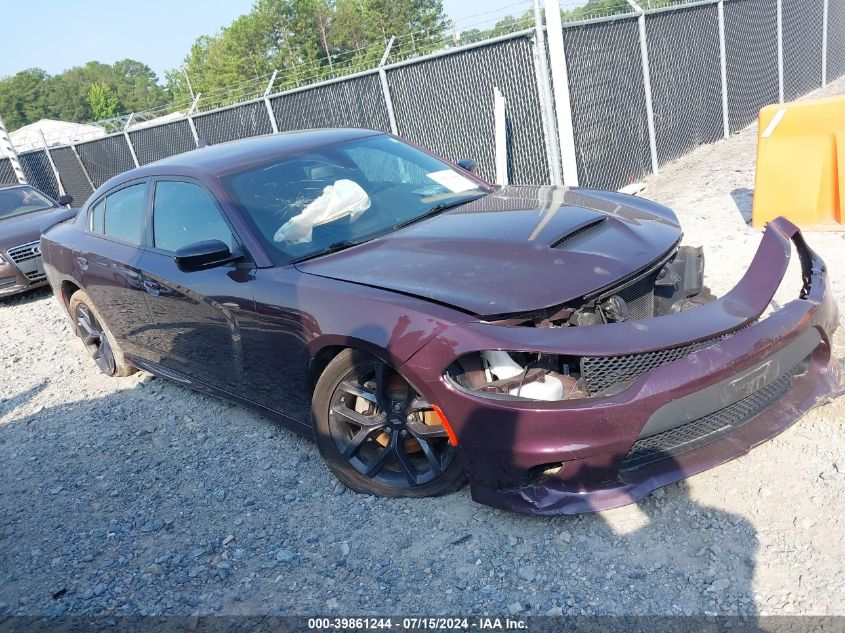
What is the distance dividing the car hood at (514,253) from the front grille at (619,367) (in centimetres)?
27

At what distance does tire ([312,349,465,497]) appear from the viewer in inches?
114

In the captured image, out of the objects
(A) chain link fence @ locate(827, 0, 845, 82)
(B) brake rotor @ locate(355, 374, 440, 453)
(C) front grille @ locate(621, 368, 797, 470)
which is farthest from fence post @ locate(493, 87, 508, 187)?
(A) chain link fence @ locate(827, 0, 845, 82)

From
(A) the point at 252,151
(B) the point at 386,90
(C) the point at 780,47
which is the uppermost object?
(A) the point at 252,151

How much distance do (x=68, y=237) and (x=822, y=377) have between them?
515cm

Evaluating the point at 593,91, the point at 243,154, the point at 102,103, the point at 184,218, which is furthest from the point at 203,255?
the point at 102,103

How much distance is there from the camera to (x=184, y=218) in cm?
396

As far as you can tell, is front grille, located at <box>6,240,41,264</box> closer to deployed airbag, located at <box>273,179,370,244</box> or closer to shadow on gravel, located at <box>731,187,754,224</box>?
deployed airbag, located at <box>273,179,370,244</box>

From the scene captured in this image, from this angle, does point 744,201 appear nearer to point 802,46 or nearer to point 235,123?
point 802,46

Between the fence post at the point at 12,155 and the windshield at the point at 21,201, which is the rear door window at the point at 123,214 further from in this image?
the fence post at the point at 12,155

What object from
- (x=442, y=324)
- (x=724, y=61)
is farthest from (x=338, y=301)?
(x=724, y=61)

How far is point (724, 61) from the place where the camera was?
10734 millimetres

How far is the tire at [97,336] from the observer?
5.23m

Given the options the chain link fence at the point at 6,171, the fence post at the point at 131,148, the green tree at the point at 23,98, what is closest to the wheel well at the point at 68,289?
the fence post at the point at 131,148

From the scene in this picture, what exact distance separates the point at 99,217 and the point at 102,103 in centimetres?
11736
